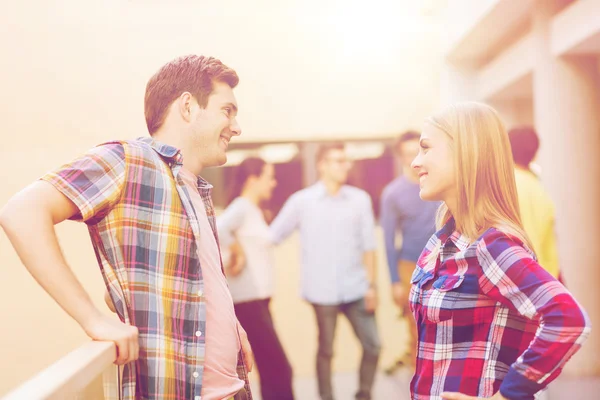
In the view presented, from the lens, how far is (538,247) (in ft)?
9.48

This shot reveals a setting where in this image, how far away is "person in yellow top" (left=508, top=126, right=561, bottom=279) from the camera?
2854 mm

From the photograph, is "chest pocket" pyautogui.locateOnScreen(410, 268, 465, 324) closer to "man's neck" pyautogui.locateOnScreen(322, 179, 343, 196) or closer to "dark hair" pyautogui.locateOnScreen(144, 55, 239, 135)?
"dark hair" pyautogui.locateOnScreen(144, 55, 239, 135)

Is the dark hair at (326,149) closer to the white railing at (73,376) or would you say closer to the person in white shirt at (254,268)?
the person in white shirt at (254,268)

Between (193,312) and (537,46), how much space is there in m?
3.60

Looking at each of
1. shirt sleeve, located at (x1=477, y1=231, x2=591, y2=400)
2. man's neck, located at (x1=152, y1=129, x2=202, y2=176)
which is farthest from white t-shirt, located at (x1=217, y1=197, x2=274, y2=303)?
shirt sleeve, located at (x1=477, y1=231, x2=591, y2=400)

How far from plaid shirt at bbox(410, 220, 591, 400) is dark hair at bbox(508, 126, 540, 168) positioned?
1.64 metres

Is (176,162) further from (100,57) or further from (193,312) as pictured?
(100,57)

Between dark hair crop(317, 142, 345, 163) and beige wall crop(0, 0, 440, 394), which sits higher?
beige wall crop(0, 0, 440, 394)

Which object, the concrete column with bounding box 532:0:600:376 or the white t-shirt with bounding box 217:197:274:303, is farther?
the concrete column with bounding box 532:0:600:376

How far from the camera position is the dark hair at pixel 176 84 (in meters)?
1.50

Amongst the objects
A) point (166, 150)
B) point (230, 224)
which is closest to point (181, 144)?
point (166, 150)

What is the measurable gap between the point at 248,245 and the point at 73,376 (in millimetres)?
2619

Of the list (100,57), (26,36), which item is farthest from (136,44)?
(26,36)

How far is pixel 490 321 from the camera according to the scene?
1.29m
